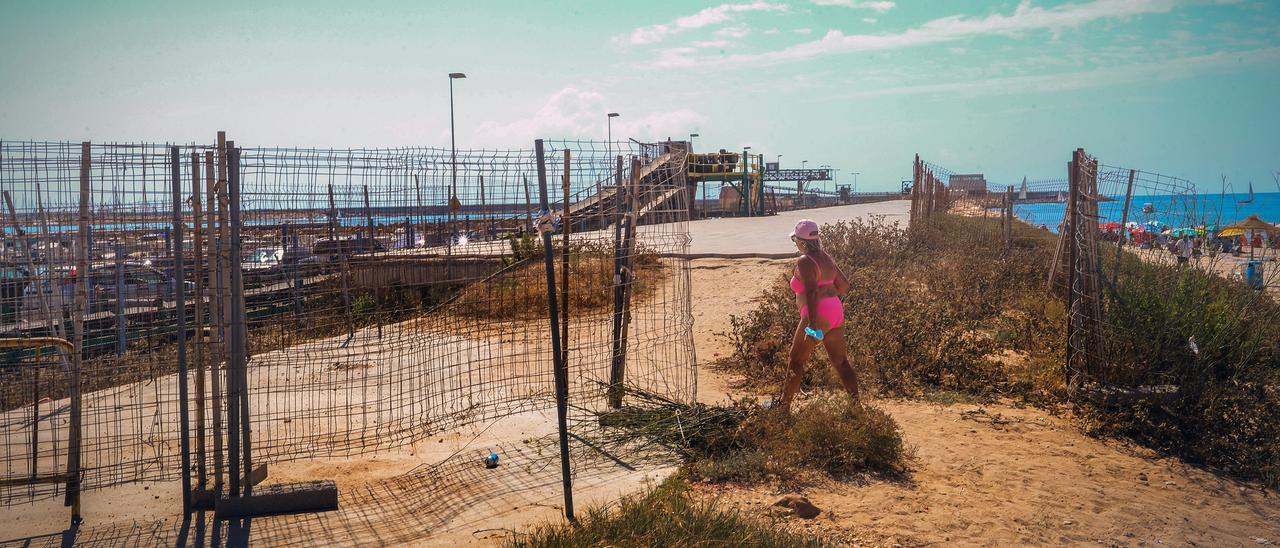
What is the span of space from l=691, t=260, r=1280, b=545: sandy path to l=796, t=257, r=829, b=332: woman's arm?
1160mm

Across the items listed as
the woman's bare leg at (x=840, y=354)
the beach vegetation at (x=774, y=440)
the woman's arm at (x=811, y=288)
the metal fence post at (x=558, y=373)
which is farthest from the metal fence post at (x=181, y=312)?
the woman's bare leg at (x=840, y=354)

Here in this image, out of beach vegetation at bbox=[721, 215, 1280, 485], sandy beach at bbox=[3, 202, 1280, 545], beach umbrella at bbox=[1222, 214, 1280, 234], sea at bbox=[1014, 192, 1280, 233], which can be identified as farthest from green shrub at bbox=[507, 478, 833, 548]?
beach umbrella at bbox=[1222, 214, 1280, 234]

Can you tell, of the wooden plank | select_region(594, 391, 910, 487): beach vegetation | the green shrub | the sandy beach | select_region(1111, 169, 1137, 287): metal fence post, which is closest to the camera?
→ the green shrub

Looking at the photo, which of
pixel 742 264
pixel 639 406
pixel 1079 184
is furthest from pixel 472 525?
pixel 742 264

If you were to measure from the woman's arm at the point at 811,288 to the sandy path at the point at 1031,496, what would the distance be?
1160mm

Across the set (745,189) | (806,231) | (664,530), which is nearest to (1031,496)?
(806,231)

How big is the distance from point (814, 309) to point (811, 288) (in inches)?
6.2

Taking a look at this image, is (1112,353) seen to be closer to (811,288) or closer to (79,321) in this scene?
(811,288)

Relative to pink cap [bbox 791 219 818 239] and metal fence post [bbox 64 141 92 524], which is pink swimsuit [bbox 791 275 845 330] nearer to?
pink cap [bbox 791 219 818 239]

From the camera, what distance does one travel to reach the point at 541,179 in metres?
6.52

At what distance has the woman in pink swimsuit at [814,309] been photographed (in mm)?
6672

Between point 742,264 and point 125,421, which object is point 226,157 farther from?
point 742,264

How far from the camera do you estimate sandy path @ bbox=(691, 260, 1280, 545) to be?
5016mm

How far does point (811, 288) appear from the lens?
21.8 feet
